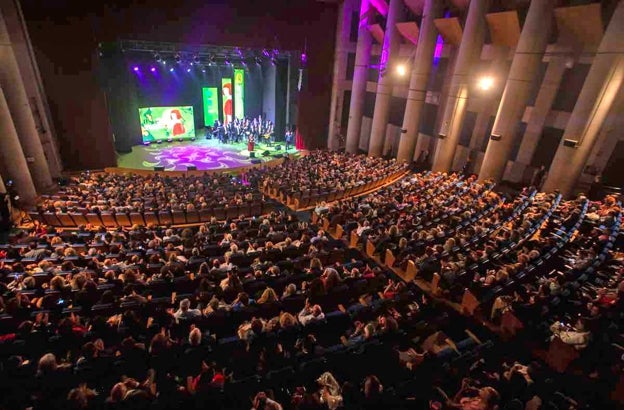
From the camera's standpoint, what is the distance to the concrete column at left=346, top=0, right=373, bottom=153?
21.8 metres

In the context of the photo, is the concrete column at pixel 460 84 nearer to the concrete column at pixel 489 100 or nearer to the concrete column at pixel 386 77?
the concrete column at pixel 489 100

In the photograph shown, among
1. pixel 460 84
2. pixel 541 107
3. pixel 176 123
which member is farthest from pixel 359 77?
pixel 176 123

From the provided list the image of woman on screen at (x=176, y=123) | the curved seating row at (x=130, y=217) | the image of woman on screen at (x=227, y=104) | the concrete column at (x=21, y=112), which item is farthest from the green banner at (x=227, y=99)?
the curved seating row at (x=130, y=217)

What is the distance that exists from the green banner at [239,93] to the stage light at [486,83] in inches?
710

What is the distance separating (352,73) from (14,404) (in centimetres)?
2548

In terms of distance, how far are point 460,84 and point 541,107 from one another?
12.8 ft

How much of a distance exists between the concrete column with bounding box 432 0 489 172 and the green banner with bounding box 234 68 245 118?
16.8m

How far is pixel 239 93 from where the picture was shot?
27.1 m

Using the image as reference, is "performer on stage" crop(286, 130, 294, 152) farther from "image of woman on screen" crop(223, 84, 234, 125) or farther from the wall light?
the wall light

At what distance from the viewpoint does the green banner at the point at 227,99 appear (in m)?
26.6

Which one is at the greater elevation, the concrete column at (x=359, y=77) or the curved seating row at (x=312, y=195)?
the concrete column at (x=359, y=77)

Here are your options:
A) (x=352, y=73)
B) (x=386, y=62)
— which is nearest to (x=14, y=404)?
(x=386, y=62)

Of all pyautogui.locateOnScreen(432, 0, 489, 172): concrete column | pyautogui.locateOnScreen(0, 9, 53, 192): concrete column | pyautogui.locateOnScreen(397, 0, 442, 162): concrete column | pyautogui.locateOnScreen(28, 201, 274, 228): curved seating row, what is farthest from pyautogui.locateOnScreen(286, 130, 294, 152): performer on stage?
pyautogui.locateOnScreen(0, 9, 53, 192): concrete column

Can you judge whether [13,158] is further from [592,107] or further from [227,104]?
[592,107]
